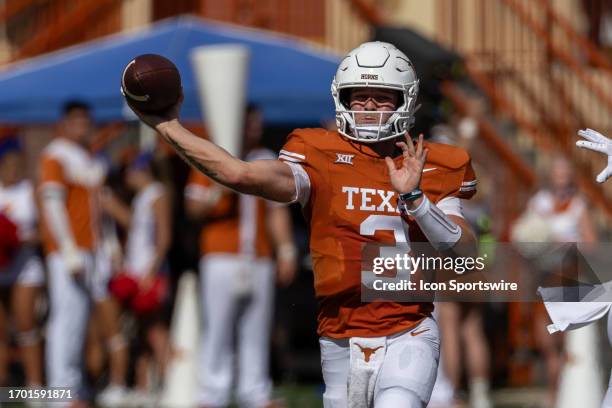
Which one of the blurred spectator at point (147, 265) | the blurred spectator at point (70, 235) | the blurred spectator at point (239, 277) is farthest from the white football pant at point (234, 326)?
the blurred spectator at point (147, 265)

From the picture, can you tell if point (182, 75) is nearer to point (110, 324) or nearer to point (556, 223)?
point (110, 324)

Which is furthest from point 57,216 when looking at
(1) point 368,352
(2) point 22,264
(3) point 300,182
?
(1) point 368,352

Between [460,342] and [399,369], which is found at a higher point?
[399,369]

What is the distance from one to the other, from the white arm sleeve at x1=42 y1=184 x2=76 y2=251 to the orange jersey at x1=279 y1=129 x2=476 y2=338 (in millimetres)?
4047

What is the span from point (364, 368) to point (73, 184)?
4564 mm

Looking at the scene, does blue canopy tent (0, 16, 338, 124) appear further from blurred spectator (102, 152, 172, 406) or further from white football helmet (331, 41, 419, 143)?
white football helmet (331, 41, 419, 143)

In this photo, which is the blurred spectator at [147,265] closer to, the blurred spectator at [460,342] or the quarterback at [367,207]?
the blurred spectator at [460,342]

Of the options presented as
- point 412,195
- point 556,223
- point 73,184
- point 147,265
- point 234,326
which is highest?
point 412,195

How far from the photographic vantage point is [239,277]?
10.1m

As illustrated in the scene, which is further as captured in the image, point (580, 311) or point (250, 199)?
point (250, 199)

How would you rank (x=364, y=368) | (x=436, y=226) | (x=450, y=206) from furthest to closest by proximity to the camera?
(x=450, y=206) < (x=364, y=368) < (x=436, y=226)

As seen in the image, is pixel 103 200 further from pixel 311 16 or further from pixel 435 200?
pixel 435 200

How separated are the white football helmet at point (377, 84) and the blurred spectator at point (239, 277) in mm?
3891

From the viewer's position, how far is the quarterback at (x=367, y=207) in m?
5.98
